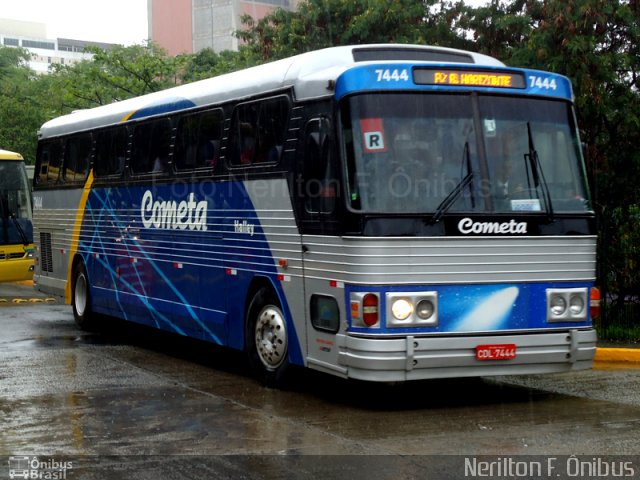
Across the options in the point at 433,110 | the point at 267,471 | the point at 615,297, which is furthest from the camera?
the point at 615,297

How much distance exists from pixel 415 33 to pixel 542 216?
42.4ft

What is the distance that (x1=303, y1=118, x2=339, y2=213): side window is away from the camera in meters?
9.98

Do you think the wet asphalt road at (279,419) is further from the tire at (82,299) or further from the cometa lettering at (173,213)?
the tire at (82,299)

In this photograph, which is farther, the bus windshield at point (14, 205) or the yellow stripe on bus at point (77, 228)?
the bus windshield at point (14, 205)

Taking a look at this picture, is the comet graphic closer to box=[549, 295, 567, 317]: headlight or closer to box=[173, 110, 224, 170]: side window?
box=[549, 295, 567, 317]: headlight

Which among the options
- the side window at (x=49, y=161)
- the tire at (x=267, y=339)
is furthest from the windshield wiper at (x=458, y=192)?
the side window at (x=49, y=161)

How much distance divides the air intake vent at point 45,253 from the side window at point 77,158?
1474 mm

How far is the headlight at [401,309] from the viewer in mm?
9578

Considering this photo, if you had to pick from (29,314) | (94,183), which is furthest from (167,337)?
(29,314)

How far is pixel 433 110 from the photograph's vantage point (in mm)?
9945

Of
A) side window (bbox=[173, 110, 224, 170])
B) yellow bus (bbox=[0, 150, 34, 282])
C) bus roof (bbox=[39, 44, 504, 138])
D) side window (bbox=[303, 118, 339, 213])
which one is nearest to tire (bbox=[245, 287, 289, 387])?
side window (bbox=[303, 118, 339, 213])

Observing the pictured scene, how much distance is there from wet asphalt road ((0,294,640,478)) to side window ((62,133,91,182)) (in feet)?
13.3

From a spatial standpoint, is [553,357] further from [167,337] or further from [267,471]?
[167,337]

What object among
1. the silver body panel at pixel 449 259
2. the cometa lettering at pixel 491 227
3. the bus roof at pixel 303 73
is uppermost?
the bus roof at pixel 303 73
